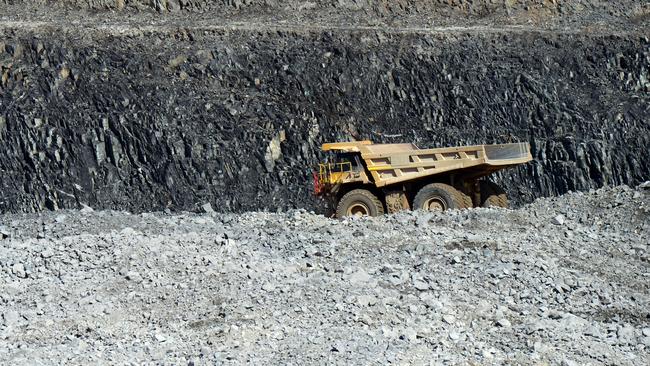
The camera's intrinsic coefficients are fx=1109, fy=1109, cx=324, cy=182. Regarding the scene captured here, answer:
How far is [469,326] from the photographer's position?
41.7 feet

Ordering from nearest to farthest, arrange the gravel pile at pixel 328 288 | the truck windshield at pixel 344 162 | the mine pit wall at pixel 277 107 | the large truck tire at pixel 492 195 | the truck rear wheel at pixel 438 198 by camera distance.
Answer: the gravel pile at pixel 328 288
the truck rear wheel at pixel 438 198
the truck windshield at pixel 344 162
the large truck tire at pixel 492 195
the mine pit wall at pixel 277 107

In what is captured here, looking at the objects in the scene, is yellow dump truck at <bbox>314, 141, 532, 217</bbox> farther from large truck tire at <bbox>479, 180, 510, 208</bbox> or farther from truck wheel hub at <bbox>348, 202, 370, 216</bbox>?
large truck tire at <bbox>479, 180, 510, 208</bbox>

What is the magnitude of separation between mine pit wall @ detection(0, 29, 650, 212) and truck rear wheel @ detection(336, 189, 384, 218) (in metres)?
2.48

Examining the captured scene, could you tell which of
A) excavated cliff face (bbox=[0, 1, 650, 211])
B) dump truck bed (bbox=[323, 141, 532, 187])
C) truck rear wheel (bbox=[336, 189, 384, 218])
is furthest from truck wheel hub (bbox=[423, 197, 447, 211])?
excavated cliff face (bbox=[0, 1, 650, 211])

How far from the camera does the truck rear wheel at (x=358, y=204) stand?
61.3ft

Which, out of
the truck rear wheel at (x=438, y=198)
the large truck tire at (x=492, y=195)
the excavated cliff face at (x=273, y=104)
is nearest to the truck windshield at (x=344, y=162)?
the truck rear wheel at (x=438, y=198)

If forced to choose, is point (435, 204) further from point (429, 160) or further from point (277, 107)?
point (277, 107)

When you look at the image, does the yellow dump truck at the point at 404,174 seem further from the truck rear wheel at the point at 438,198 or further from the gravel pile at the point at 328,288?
the gravel pile at the point at 328,288

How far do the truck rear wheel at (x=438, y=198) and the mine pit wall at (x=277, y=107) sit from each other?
10.2 feet

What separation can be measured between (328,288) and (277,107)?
9.47 meters

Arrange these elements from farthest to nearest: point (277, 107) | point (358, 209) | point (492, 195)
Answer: point (277, 107), point (492, 195), point (358, 209)

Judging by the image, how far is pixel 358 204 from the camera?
18.8m

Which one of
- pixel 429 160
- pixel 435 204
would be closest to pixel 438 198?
pixel 435 204

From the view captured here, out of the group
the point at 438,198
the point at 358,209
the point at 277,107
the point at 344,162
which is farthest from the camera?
the point at 277,107
